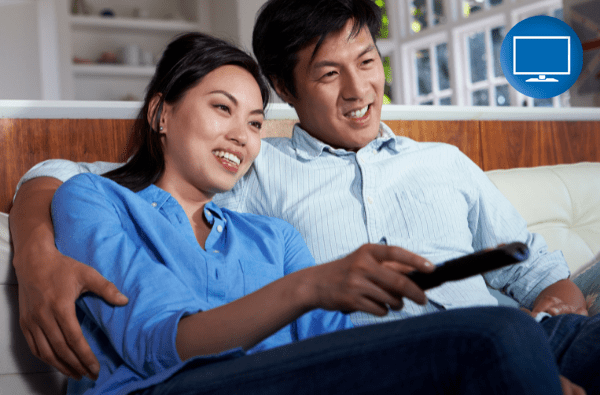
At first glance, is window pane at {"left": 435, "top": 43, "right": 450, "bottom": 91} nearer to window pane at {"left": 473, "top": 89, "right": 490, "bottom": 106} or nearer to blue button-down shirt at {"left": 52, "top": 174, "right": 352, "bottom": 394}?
window pane at {"left": 473, "top": 89, "right": 490, "bottom": 106}

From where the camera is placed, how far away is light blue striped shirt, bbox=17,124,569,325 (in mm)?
1168

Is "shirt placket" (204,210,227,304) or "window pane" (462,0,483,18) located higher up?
"window pane" (462,0,483,18)

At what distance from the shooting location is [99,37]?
5.39 metres

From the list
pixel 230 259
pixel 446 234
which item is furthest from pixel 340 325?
pixel 446 234

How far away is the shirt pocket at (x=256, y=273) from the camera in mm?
924

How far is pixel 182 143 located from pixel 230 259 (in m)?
0.23

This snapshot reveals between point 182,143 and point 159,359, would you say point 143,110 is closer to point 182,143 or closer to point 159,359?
point 182,143

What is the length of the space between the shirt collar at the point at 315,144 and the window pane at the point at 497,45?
13.9 feet

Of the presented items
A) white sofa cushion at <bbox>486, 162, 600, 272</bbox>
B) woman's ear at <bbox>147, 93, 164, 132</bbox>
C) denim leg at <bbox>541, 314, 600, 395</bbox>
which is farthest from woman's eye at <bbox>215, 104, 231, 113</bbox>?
white sofa cushion at <bbox>486, 162, 600, 272</bbox>

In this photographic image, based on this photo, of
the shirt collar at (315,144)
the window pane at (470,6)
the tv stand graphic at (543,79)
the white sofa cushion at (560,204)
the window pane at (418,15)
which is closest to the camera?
the shirt collar at (315,144)

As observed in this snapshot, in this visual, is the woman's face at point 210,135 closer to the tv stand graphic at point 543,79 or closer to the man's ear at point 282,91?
the man's ear at point 282,91

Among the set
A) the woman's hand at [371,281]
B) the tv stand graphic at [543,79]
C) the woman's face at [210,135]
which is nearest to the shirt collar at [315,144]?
the woman's face at [210,135]

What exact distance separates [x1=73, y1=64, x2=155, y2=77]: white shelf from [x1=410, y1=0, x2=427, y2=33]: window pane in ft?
8.60

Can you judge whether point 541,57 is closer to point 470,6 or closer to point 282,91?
point 282,91
